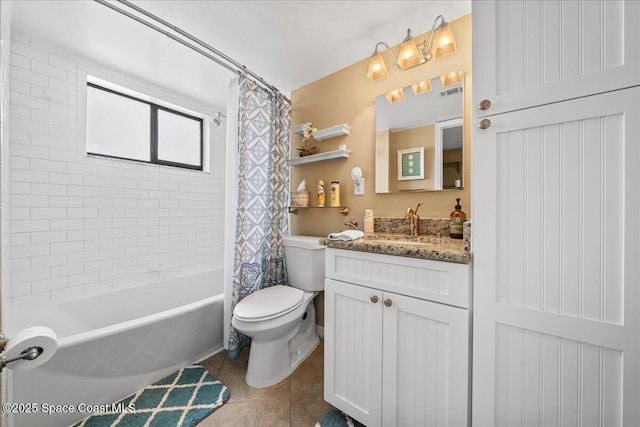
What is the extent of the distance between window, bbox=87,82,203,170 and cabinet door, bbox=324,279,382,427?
2224 millimetres

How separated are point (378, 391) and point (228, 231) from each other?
1357 millimetres

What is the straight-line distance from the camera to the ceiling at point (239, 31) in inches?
54.7

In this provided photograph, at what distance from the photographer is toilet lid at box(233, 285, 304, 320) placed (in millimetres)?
1385

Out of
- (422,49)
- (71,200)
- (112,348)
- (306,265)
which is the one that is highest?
(422,49)

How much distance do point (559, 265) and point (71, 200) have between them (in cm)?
287

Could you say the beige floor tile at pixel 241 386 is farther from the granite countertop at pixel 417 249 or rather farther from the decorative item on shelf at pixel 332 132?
the decorative item on shelf at pixel 332 132

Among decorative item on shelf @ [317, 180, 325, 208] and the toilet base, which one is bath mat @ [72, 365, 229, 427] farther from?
decorative item on shelf @ [317, 180, 325, 208]

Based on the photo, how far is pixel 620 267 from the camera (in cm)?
67

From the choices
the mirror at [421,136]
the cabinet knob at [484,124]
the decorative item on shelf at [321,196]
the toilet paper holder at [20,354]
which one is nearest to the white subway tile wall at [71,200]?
the toilet paper holder at [20,354]

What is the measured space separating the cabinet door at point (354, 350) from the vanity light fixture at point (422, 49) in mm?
1430

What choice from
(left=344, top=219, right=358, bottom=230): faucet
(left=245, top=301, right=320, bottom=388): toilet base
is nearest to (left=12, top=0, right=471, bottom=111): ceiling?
(left=344, top=219, right=358, bottom=230): faucet

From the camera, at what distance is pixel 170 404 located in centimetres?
131

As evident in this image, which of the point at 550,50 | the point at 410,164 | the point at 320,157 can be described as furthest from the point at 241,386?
the point at 550,50

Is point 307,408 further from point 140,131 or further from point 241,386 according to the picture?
point 140,131
